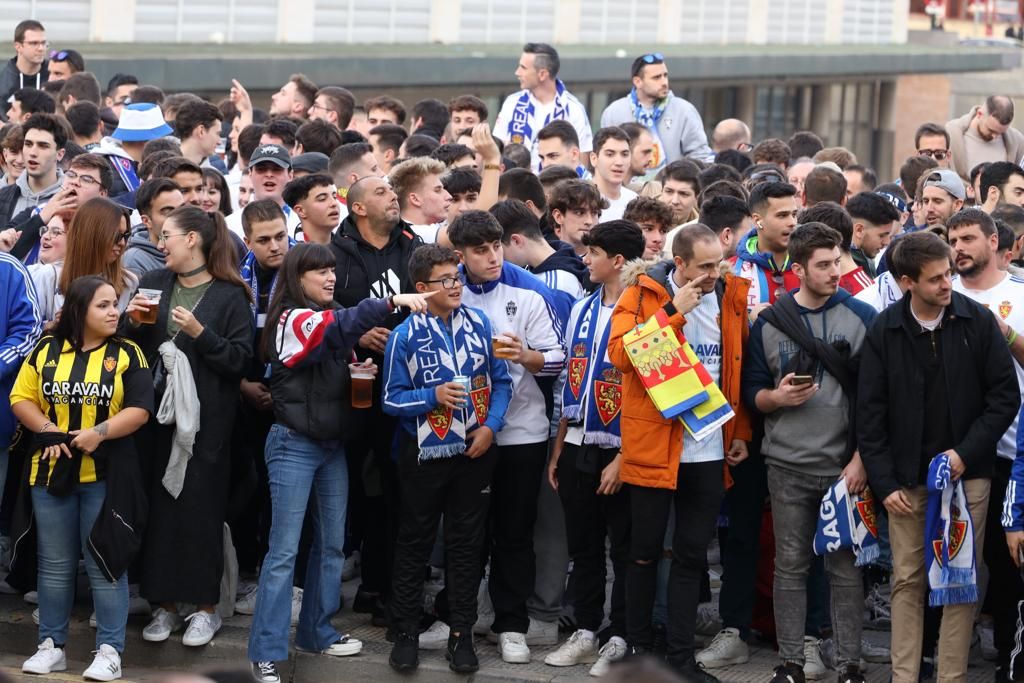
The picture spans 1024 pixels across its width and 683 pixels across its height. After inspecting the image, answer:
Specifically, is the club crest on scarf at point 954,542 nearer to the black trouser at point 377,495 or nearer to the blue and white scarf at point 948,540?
the blue and white scarf at point 948,540

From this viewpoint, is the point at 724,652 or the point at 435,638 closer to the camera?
the point at 724,652

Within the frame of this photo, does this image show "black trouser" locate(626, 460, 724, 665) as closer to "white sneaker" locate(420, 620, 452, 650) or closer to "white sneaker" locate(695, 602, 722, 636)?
"white sneaker" locate(695, 602, 722, 636)

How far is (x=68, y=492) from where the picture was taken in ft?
25.0

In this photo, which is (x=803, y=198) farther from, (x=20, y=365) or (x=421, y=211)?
(x=20, y=365)

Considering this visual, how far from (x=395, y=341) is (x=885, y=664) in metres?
2.71

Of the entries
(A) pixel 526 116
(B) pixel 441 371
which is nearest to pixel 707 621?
(B) pixel 441 371

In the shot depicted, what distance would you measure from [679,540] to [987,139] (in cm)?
681

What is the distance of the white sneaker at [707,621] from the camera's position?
8.27m

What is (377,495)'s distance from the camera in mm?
8367

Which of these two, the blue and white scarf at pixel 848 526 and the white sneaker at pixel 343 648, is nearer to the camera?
the blue and white scarf at pixel 848 526

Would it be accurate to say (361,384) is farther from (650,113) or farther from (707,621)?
(650,113)

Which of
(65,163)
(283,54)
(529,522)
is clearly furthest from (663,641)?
(283,54)

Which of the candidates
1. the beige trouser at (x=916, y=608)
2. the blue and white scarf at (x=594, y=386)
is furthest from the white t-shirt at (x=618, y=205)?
the beige trouser at (x=916, y=608)

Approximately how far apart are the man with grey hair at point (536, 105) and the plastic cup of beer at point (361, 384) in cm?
615
